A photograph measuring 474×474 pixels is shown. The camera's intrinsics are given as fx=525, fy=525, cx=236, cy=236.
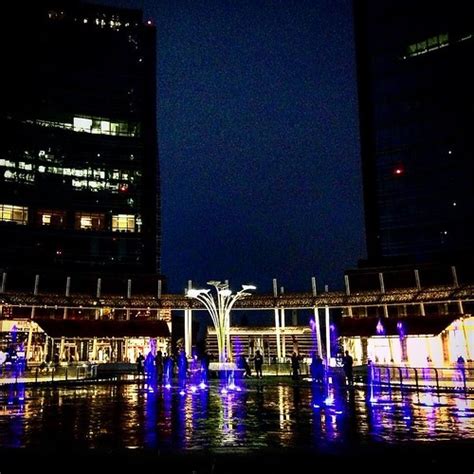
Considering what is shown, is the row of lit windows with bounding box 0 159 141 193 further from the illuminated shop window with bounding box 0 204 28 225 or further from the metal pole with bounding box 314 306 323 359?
the metal pole with bounding box 314 306 323 359

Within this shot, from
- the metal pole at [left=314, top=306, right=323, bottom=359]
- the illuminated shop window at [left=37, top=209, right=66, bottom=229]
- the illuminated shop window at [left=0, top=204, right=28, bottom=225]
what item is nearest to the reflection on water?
the metal pole at [left=314, top=306, right=323, bottom=359]

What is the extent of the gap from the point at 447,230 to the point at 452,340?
103ft

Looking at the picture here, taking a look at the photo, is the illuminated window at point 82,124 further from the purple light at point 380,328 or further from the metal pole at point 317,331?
the purple light at point 380,328

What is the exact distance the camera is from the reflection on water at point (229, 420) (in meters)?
11.1

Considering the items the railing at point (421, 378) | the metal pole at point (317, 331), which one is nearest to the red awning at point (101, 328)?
the metal pole at point (317, 331)

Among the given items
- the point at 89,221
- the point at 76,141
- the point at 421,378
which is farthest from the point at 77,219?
the point at 421,378

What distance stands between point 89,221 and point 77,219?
5.89 feet

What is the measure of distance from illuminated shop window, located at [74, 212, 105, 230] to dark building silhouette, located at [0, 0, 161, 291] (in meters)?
0.15

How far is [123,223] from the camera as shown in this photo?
267 ft

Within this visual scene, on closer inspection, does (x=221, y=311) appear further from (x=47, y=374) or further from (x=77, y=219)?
(x=77, y=219)

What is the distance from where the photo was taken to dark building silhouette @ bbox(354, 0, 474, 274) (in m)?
71.5

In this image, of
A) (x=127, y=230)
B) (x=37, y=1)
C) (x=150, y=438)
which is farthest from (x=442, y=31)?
(x=150, y=438)

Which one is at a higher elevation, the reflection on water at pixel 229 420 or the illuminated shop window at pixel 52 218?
the illuminated shop window at pixel 52 218

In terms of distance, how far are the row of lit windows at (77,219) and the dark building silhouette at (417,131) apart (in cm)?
3683
